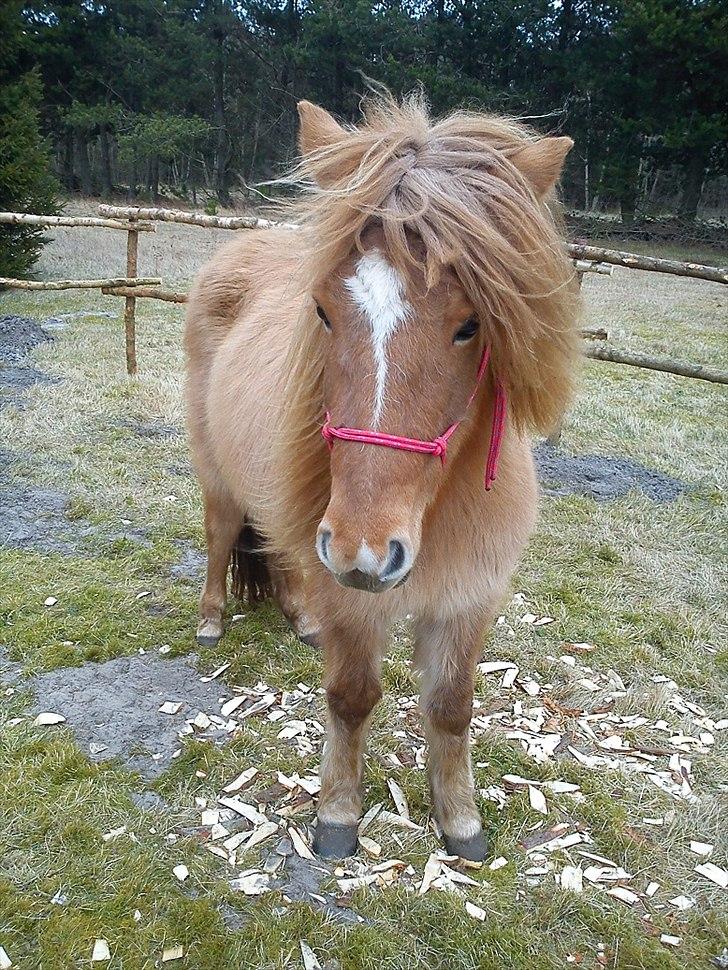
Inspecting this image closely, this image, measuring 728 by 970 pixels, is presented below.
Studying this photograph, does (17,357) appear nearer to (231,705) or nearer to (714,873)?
(231,705)

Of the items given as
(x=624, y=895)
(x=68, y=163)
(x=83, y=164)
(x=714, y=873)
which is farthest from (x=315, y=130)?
(x=68, y=163)

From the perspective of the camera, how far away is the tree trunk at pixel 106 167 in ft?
82.2

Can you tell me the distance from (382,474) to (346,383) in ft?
0.75

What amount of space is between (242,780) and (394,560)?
5.14 ft

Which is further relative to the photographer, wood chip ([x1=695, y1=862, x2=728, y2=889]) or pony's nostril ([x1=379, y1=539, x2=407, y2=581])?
wood chip ([x1=695, y1=862, x2=728, y2=889])

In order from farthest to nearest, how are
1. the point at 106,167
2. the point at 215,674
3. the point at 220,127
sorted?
the point at 220,127 < the point at 106,167 < the point at 215,674

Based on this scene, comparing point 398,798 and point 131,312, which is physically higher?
point 131,312

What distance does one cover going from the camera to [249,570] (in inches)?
138

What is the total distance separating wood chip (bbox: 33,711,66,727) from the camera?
2.80 metres

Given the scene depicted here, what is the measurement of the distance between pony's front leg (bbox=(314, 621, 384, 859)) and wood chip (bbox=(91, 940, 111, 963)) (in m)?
0.68

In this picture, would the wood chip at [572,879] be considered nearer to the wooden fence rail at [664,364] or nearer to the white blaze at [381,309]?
the white blaze at [381,309]

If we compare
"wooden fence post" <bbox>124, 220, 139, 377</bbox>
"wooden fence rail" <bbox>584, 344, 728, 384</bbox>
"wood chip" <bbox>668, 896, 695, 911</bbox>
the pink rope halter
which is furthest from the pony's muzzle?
"wooden fence post" <bbox>124, 220, 139, 377</bbox>

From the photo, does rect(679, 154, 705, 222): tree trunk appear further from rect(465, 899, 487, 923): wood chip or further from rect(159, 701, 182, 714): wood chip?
rect(465, 899, 487, 923): wood chip

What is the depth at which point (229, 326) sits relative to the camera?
323cm
